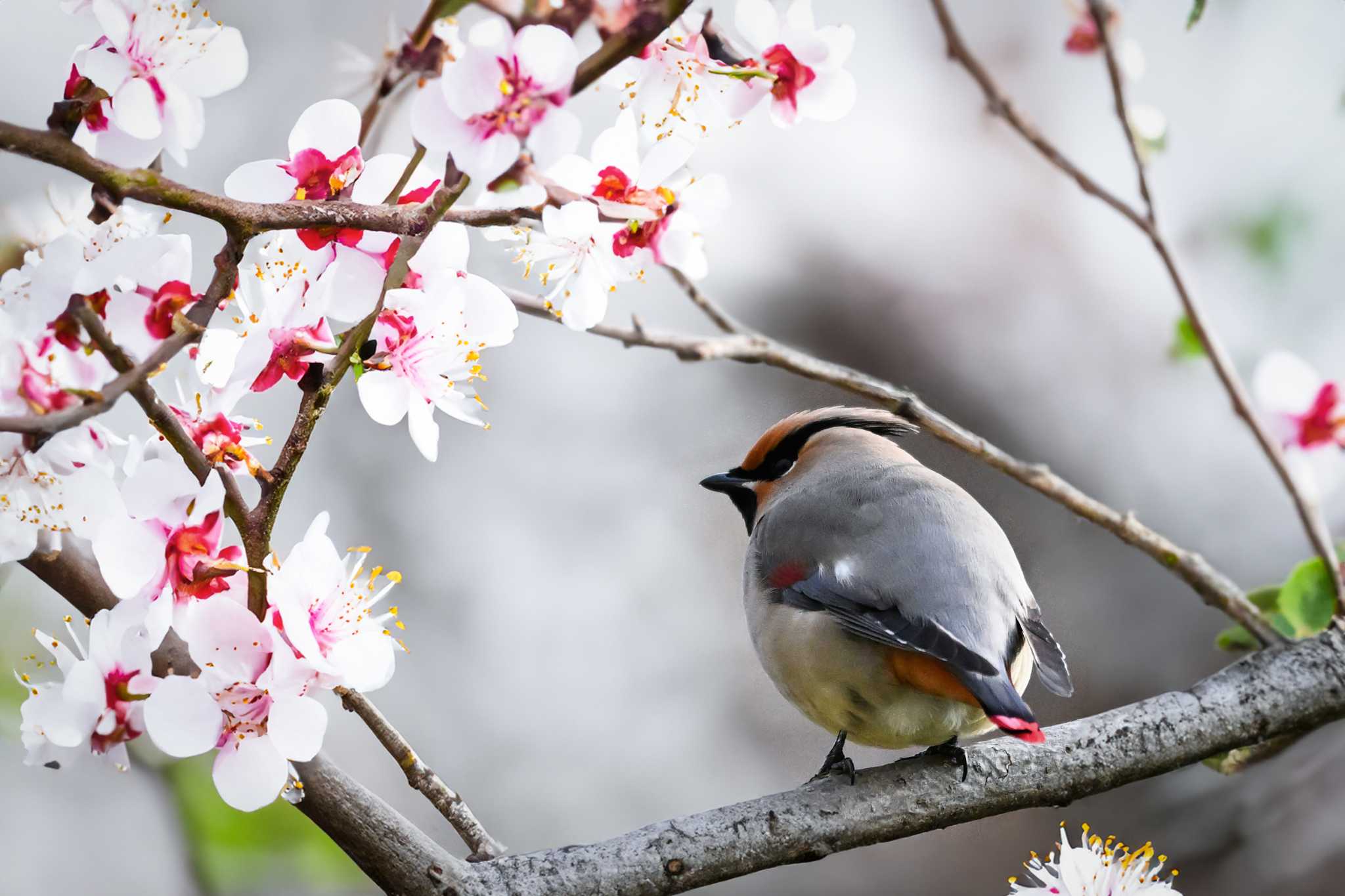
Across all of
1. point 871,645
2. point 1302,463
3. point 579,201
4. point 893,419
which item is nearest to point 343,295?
point 579,201

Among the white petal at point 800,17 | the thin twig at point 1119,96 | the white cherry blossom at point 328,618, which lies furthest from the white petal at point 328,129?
the thin twig at point 1119,96

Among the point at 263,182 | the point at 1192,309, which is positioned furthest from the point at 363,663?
the point at 1192,309

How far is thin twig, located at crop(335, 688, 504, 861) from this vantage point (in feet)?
3.60

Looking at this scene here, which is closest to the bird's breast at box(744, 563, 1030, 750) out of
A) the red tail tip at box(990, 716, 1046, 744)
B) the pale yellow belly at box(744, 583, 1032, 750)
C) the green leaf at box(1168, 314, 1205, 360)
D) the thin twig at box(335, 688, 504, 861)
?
the pale yellow belly at box(744, 583, 1032, 750)

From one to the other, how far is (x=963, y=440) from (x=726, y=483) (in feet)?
2.24

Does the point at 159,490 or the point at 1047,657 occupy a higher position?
the point at 1047,657

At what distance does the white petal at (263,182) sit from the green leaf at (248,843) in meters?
1.19

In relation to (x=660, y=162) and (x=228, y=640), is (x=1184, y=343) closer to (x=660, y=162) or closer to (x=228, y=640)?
(x=660, y=162)

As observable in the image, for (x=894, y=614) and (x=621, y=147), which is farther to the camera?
(x=894, y=614)

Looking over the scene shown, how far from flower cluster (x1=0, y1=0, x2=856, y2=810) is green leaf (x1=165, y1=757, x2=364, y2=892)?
0.85m

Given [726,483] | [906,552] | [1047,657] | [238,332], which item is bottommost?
[238,332]

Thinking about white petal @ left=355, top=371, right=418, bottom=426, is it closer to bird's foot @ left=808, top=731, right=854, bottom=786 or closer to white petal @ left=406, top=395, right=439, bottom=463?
white petal @ left=406, top=395, right=439, bottom=463

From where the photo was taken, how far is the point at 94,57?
3.22ft

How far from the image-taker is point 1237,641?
1992 millimetres
